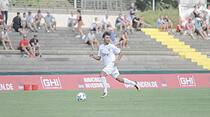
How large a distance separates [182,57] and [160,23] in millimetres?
5313

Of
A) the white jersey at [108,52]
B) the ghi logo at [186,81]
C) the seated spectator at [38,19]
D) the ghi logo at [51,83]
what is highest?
the seated spectator at [38,19]

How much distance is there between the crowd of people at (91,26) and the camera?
29453 mm

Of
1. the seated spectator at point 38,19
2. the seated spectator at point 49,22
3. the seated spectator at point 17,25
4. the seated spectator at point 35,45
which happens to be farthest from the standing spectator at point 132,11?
the seated spectator at point 35,45

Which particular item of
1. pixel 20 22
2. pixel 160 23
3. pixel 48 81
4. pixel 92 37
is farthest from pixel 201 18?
pixel 48 81

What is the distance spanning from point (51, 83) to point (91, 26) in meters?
9.89

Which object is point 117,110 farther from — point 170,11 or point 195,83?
point 170,11

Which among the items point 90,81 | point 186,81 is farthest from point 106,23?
point 90,81

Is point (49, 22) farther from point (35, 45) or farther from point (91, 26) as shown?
point (35, 45)

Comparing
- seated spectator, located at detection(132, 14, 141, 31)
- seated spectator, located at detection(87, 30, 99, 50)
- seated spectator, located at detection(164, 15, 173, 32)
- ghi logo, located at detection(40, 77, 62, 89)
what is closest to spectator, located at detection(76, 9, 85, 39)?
seated spectator, located at detection(87, 30, 99, 50)

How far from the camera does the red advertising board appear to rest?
2406 cm

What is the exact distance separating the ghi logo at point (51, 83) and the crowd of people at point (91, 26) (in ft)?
15.2

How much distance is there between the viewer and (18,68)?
27938 millimetres

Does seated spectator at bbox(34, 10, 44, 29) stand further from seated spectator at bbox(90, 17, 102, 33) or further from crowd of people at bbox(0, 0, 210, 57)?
seated spectator at bbox(90, 17, 102, 33)

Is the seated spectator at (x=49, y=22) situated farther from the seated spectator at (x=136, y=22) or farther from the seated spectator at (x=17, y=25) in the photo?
the seated spectator at (x=136, y=22)
